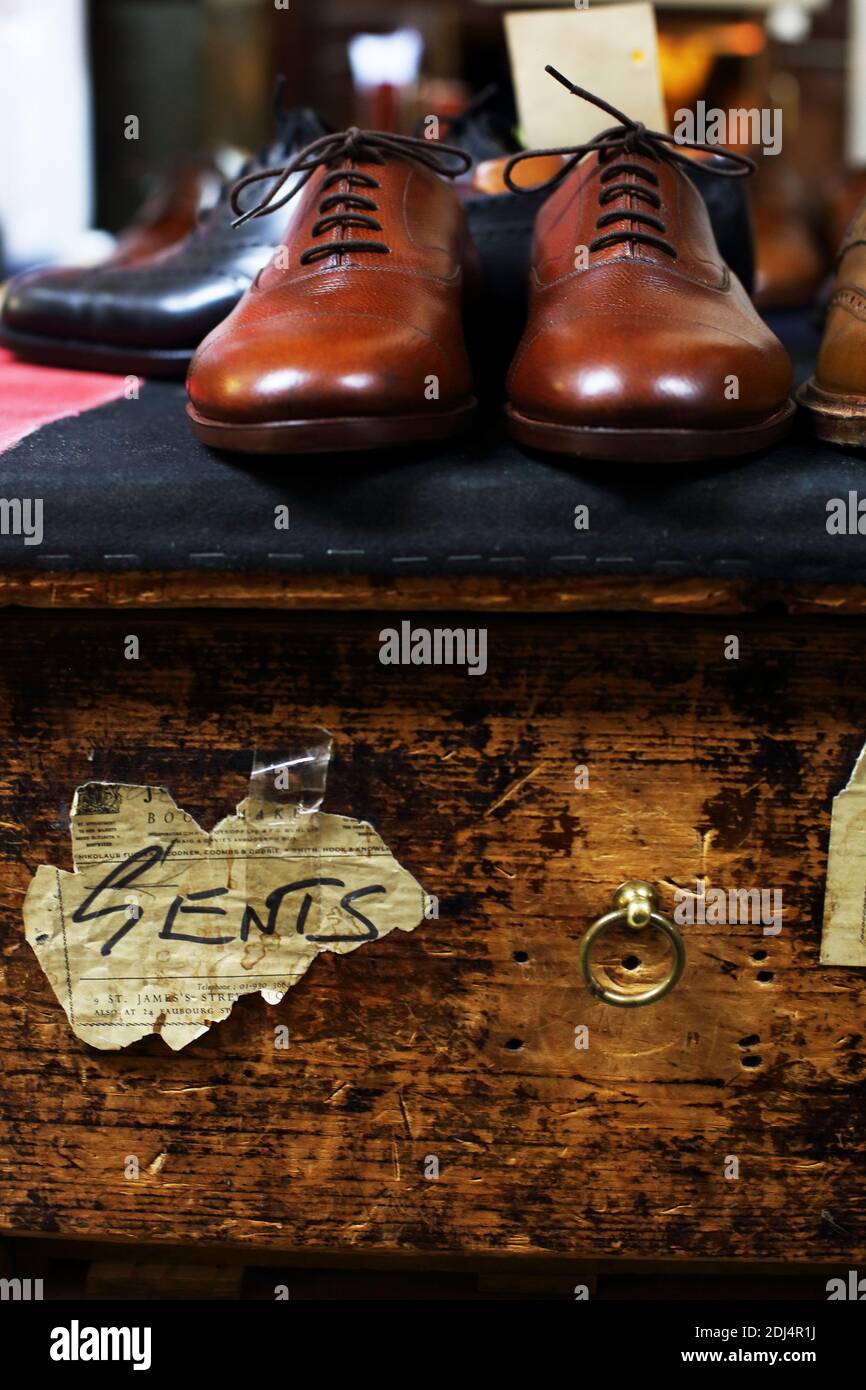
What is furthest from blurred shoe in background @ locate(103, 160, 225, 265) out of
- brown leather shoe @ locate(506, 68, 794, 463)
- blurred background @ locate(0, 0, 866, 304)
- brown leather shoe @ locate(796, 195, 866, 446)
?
blurred background @ locate(0, 0, 866, 304)

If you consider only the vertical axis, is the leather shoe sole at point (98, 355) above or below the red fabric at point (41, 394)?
above

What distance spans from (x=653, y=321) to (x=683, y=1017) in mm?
343

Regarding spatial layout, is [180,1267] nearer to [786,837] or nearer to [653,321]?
[786,837]

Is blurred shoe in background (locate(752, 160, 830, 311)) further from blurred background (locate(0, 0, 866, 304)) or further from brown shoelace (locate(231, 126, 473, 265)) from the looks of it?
blurred background (locate(0, 0, 866, 304))

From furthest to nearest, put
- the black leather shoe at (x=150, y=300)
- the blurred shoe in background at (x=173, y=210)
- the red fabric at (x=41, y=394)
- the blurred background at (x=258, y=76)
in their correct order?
1. the blurred background at (x=258, y=76)
2. the blurred shoe in background at (x=173, y=210)
3. the black leather shoe at (x=150, y=300)
4. the red fabric at (x=41, y=394)

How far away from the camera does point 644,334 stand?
0.51 meters

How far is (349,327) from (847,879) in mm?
358

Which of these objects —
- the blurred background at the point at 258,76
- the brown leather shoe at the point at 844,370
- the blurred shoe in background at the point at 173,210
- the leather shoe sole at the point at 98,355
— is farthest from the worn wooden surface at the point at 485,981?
the blurred background at the point at 258,76

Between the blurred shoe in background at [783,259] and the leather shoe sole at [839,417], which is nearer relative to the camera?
the leather shoe sole at [839,417]

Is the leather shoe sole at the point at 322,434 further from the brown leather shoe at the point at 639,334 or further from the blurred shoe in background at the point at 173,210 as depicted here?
the blurred shoe in background at the point at 173,210

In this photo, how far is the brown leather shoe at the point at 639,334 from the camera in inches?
19.8

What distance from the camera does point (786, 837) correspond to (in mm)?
557

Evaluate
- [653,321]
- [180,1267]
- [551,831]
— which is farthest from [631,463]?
[180,1267]

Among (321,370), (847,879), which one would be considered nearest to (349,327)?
(321,370)
